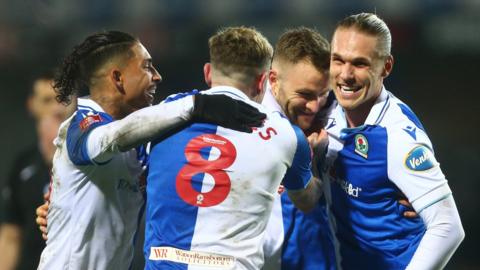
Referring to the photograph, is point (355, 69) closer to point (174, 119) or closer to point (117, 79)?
point (174, 119)

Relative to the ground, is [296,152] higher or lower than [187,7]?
higher

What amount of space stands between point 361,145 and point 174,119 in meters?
0.95

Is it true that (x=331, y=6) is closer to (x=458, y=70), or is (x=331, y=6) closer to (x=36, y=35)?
(x=458, y=70)

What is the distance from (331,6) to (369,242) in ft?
23.8

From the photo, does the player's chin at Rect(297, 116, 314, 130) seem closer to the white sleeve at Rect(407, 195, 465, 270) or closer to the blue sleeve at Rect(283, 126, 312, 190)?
the blue sleeve at Rect(283, 126, 312, 190)

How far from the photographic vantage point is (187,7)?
11.7 m

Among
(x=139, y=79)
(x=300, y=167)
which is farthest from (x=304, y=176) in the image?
(x=139, y=79)

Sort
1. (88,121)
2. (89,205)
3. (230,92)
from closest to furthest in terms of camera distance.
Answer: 1. (230,92)
2. (88,121)
3. (89,205)

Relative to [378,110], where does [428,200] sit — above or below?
below

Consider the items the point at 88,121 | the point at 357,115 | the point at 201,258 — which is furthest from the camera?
the point at 357,115

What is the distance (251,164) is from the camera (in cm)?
386

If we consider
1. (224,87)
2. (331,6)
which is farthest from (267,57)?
(331,6)

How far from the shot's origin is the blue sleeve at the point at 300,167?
4.00 meters

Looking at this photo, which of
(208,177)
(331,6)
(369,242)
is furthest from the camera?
(331,6)
